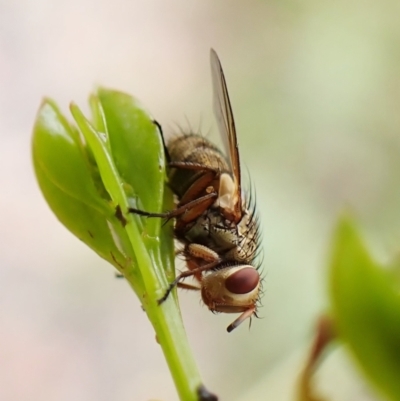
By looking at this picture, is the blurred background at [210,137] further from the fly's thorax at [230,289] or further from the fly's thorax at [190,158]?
the fly's thorax at [230,289]

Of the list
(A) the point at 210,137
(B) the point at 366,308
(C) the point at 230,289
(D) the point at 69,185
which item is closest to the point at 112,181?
(D) the point at 69,185

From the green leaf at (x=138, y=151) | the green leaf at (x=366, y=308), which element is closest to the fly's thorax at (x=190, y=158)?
the green leaf at (x=138, y=151)

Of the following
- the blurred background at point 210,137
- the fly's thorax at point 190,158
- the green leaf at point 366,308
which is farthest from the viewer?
the blurred background at point 210,137

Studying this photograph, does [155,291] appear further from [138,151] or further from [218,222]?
[218,222]

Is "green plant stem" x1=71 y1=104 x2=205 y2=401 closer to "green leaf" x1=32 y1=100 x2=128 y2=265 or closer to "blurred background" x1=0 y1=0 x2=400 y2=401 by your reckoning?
"green leaf" x1=32 y1=100 x2=128 y2=265

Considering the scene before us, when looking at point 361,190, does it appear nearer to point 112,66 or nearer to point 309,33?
point 309,33

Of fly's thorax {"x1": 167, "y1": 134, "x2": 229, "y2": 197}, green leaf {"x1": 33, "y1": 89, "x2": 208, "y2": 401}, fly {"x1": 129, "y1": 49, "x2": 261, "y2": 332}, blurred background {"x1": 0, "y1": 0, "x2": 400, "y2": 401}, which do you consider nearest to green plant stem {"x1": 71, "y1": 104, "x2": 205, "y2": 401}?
green leaf {"x1": 33, "y1": 89, "x2": 208, "y2": 401}
